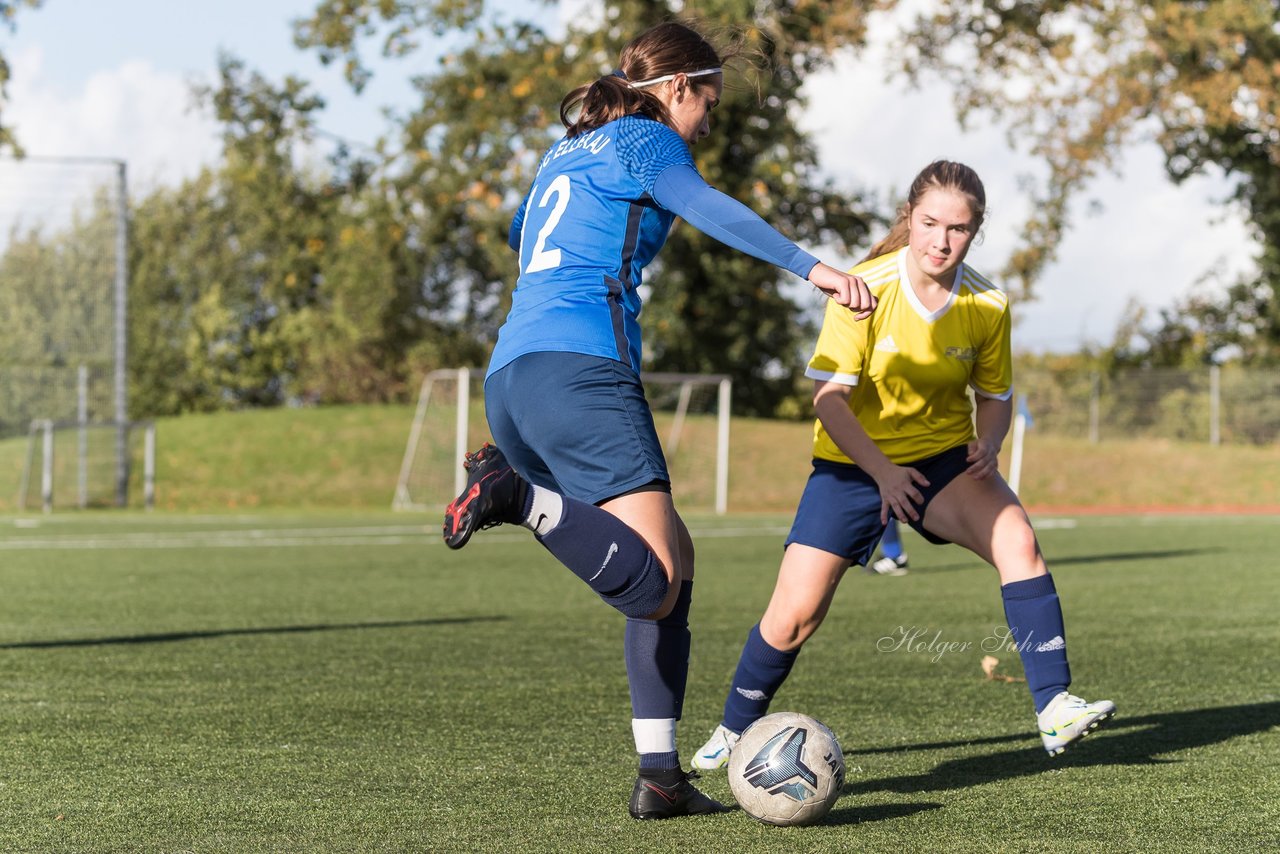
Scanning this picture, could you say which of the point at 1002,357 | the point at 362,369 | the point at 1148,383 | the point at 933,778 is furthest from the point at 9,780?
the point at 362,369

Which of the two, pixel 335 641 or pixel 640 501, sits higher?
pixel 640 501

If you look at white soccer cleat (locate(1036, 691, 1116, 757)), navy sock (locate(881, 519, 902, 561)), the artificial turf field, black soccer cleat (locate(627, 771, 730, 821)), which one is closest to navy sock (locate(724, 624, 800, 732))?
the artificial turf field

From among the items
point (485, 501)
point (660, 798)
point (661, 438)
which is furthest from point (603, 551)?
point (661, 438)

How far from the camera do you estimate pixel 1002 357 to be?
15.2 feet

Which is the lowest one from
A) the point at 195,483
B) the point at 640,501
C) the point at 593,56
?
the point at 195,483

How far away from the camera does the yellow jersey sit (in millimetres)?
4531

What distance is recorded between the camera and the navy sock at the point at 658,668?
3.81 meters

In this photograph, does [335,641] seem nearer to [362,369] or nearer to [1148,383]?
[1148,383]

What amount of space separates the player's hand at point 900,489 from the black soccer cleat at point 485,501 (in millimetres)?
1217

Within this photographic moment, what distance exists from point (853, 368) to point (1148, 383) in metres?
28.2

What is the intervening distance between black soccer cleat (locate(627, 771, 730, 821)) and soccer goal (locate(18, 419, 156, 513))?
22220 mm

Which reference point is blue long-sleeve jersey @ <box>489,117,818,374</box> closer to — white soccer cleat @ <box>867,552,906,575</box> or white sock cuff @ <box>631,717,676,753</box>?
white sock cuff @ <box>631,717,676,753</box>

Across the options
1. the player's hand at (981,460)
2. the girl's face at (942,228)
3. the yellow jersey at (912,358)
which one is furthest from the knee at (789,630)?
the girl's face at (942,228)

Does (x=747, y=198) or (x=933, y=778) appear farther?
(x=747, y=198)
